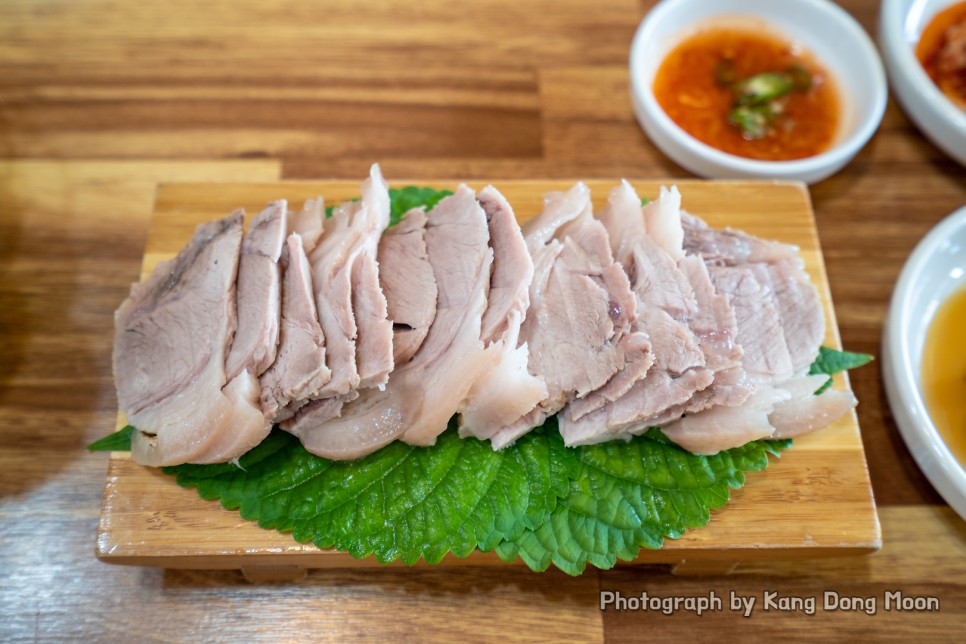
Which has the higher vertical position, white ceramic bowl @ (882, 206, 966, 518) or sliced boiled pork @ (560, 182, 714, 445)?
sliced boiled pork @ (560, 182, 714, 445)

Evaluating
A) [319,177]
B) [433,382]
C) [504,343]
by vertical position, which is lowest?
[319,177]

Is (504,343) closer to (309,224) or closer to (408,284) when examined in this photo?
(408,284)

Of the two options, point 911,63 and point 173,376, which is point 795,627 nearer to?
point 173,376

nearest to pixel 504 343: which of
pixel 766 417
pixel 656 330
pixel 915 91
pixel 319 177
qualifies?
pixel 656 330

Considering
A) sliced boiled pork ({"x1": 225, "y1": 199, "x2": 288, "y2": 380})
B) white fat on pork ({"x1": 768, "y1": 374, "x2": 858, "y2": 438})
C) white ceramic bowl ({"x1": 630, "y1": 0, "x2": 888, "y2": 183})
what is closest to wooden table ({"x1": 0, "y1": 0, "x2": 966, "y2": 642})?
white ceramic bowl ({"x1": 630, "y1": 0, "x2": 888, "y2": 183})

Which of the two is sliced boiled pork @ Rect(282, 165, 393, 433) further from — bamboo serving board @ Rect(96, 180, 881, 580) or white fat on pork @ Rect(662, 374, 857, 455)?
white fat on pork @ Rect(662, 374, 857, 455)
